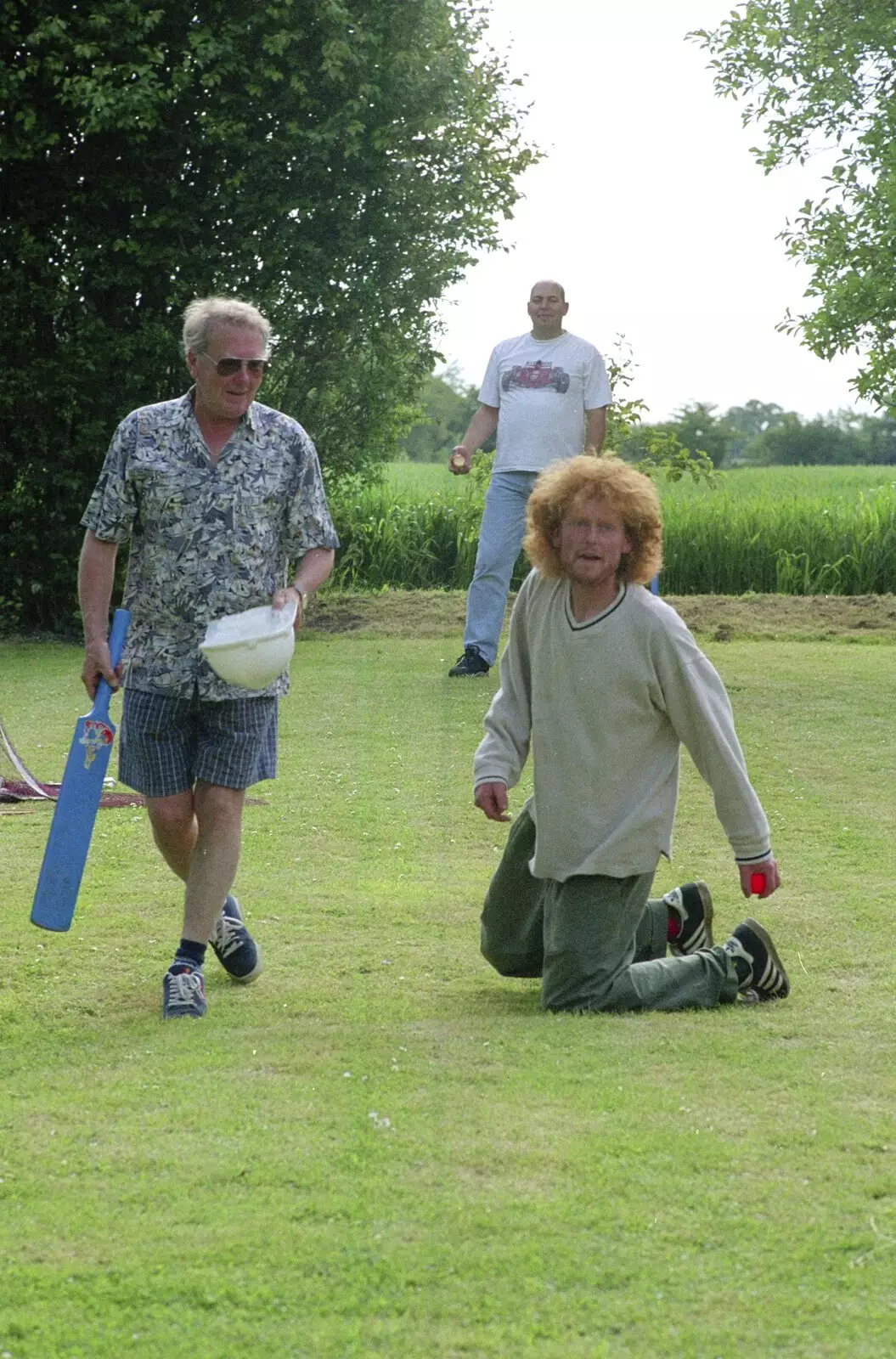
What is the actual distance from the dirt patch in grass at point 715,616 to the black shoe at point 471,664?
10.4 ft

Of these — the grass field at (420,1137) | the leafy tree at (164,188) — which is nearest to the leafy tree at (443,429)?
the leafy tree at (164,188)

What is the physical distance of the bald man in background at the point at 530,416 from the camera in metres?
10.5

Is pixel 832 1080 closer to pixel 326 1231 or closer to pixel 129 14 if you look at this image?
pixel 326 1231

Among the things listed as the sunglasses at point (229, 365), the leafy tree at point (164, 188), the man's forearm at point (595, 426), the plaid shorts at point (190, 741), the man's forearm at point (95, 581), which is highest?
the leafy tree at point (164, 188)

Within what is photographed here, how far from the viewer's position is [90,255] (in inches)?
521

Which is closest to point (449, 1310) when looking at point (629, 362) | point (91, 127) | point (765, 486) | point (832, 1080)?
point (832, 1080)

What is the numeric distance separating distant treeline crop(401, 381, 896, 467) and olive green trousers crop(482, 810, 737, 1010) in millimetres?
40418

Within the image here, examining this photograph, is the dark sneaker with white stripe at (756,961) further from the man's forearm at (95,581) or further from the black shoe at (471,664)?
the black shoe at (471,664)

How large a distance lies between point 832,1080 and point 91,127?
1030cm

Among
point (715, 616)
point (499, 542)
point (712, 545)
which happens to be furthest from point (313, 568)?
point (712, 545)

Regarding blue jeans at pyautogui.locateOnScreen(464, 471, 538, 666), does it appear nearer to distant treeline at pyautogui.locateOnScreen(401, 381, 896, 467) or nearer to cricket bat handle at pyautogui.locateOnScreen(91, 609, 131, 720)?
cricket bat handle at pyautogui.locateOnScreen(91, 609, 131, 720)

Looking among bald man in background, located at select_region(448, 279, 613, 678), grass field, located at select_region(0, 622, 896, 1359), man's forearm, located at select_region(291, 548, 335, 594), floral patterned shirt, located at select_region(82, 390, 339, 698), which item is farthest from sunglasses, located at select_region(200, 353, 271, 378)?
bald man in background, located at select_region(448, 279, 613, 678)

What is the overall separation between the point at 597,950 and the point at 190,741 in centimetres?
118

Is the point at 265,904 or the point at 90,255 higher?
the point at 90,255
